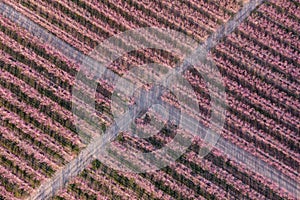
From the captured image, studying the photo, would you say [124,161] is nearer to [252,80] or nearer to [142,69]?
[142,69]

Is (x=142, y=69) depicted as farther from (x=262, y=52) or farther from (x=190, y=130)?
(x=262, y=52)

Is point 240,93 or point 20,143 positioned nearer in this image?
point 20,143

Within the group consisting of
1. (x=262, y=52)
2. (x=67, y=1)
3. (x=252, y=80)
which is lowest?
(x=67, y=1)

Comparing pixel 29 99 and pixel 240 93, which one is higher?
pixel 240 93

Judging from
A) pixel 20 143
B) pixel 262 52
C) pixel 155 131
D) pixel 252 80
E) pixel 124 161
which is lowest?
pixel 20 143

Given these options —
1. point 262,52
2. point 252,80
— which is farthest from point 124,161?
point 262,52

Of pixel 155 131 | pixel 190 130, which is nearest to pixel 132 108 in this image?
pixel 155 131
